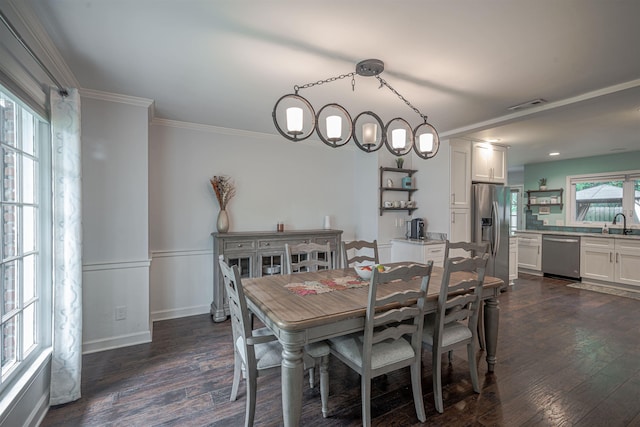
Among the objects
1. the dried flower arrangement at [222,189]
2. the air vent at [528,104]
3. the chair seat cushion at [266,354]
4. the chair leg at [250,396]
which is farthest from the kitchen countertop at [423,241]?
the chair leg at [250,396]

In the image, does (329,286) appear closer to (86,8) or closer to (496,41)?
(496,41)

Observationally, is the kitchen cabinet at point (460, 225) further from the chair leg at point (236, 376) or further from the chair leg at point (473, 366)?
the chair leg at point (236, 376)

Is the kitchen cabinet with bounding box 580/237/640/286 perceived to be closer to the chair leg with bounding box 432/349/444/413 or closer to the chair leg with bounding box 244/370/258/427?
the chair leg with bounding box 432/349/444/413

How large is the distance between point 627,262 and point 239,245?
627 centimetres

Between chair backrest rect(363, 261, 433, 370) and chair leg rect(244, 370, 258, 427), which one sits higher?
chair backrest rect(363, 261, 433, 370)

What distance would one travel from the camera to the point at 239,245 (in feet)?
12.0

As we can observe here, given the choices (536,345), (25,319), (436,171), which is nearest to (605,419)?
(536,345)

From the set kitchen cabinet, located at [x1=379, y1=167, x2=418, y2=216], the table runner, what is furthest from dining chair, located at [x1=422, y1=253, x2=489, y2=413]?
kitchen cabinet, located at [x1=379, y1=167, x2=418, y2=216]

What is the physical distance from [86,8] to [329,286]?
226cm

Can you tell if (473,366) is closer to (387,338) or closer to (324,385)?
(387,338)

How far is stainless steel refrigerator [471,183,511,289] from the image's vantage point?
15.2ft

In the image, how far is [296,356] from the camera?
156cm

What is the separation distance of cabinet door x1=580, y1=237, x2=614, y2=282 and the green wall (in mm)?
1020

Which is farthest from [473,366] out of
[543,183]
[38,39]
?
[543,183]
